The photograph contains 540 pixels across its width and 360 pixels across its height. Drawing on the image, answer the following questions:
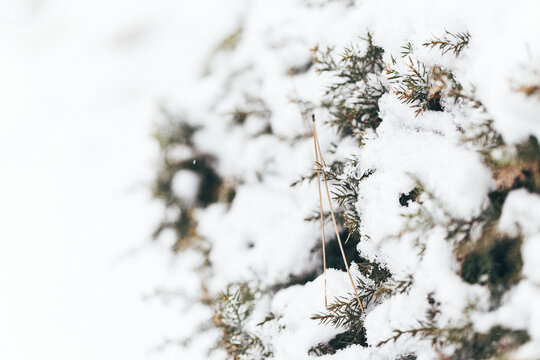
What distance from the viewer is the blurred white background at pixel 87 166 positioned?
6.55ft

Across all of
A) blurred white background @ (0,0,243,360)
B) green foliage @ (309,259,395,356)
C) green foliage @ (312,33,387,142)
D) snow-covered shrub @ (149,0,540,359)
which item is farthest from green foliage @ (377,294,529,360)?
blurred white background @ (0,0,243,360)

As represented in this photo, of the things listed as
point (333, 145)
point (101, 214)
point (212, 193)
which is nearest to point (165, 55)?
point (101, 214)

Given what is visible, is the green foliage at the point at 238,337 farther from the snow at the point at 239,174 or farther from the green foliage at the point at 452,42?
the green foliage at the point at 452,42

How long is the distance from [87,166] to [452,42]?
9.25ft

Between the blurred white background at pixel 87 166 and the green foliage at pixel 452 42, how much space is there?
146cm

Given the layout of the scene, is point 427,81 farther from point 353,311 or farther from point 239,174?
point 239,174

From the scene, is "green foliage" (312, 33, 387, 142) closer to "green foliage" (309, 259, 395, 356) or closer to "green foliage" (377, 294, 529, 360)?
"green foliage" (309, 259, 395, 356)

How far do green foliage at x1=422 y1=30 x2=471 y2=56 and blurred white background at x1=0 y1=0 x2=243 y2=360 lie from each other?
4.79ft

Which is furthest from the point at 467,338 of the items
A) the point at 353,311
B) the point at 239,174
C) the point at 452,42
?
the point at 239,174

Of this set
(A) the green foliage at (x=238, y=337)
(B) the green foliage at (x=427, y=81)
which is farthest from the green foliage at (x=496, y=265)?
(A) the green foliage at (x=238, y=337)

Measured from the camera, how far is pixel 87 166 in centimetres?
294

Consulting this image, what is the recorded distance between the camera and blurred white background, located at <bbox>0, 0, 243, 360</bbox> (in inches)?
78.5

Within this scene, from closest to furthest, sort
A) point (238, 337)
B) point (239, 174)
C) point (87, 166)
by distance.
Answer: point (238, 337), point (239, 174), point (87, 166)

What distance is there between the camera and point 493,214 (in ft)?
2.64
